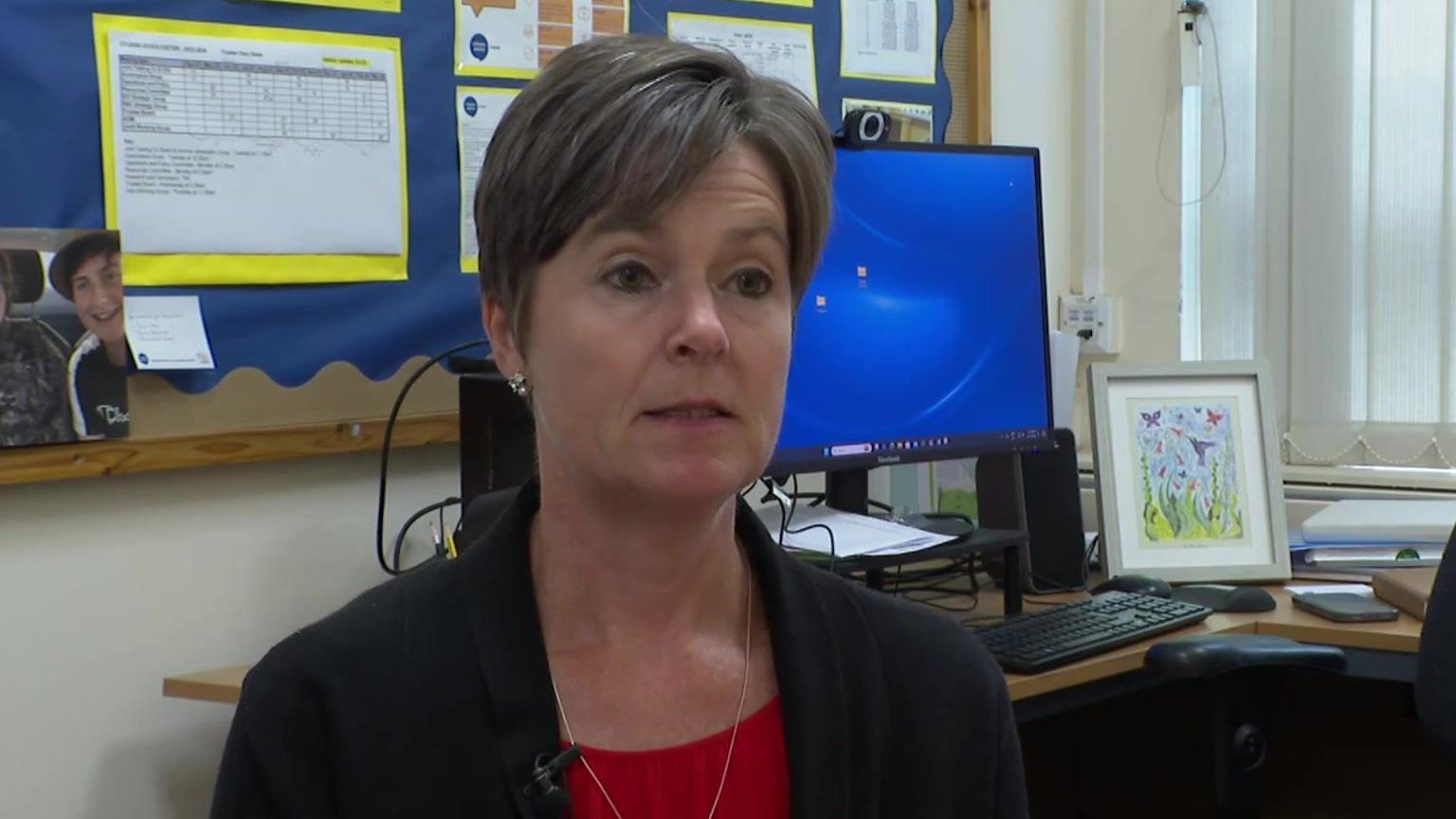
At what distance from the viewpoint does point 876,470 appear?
8.35ft

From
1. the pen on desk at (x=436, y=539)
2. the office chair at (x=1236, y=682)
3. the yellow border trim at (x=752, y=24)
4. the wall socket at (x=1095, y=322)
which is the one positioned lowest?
the office chair at (x=1236, y=682)

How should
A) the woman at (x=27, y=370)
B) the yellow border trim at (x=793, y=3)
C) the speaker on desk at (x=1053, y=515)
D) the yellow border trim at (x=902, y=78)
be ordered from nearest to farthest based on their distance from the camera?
1. the woman at (x=27, y=370)
2. the speaker on desk at (x=1053, y=515)
3. the yellow border trim at (x=793, y=3)
4. the yellow border trim at (x=902, y=78)

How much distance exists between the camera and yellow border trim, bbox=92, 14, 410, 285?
1.83 metres

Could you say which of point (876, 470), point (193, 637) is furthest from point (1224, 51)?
point (193, 637)

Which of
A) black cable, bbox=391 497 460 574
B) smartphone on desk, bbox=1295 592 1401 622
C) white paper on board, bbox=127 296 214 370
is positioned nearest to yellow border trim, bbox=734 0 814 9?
black cable, bbox=391 497 460 574

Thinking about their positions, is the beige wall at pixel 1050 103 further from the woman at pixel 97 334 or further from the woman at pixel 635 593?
the woman at pixel 635 593

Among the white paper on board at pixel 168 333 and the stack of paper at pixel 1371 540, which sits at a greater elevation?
the white paper on board at pixel 168 333

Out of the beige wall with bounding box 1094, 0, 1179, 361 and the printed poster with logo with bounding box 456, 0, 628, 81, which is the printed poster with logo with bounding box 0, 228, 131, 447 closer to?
the printed poster with logo with bounding box 456, 0, 628, 81

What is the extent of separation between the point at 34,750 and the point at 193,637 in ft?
0.70

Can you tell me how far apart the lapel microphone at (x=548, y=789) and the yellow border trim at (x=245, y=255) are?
1.03 metres

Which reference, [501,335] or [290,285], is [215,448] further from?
[501,335]

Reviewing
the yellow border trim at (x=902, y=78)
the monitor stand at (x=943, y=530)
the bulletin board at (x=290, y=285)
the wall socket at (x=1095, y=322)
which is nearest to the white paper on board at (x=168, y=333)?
the bulletin board at (x=290, y=285)

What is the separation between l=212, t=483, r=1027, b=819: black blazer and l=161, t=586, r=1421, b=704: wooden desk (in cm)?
57

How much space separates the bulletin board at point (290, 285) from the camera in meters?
1.77
